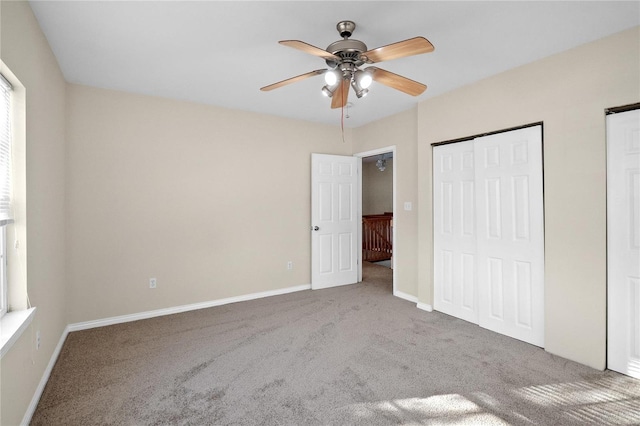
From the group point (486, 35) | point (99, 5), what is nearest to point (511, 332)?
point (486, 35)

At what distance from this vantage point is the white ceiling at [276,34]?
6.82 feet

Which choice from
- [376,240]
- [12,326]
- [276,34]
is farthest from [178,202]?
[376,240]

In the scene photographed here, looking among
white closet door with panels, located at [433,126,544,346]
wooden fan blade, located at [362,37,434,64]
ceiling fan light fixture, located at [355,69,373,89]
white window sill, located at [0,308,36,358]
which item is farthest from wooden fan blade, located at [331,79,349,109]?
white window sill, located at [0,308,36,358]

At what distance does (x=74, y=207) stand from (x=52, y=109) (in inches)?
42.3

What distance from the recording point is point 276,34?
2379 millimetres

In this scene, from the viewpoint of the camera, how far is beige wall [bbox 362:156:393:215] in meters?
9.02

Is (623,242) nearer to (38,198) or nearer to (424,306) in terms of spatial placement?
(424,306)

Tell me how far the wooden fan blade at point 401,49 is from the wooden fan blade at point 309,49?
9.0 inches

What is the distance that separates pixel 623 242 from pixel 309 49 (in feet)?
8.85

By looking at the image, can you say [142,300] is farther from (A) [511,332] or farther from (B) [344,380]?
(A) [511,332]

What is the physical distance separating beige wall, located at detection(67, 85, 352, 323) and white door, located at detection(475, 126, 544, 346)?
249 centimetres

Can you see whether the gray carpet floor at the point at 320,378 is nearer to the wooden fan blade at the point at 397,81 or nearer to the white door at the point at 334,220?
the white door at the point at 334,220

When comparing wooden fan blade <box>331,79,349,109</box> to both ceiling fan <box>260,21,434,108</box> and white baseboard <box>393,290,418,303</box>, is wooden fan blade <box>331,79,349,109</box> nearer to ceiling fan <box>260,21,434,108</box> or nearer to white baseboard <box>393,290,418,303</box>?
ceiling fan <box>260,21,434,108</box>

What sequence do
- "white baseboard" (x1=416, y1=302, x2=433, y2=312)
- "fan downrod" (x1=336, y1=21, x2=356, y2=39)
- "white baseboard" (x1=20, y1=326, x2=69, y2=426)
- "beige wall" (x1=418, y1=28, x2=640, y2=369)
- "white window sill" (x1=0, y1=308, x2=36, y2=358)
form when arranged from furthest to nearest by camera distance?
"white baseboard" (x1=416, y1=302, x2=433, y2=312), "beige wall" (x1=418, y1=28, x2=640, y2=369), "fan downrod" (x1=336, y1=21, x2=356, y2=39), "white baseboard" (x1=20, y1=326, x2=69, y2=426), "white window sill" (x1=0, y1=308, x2=36, y2=358)
